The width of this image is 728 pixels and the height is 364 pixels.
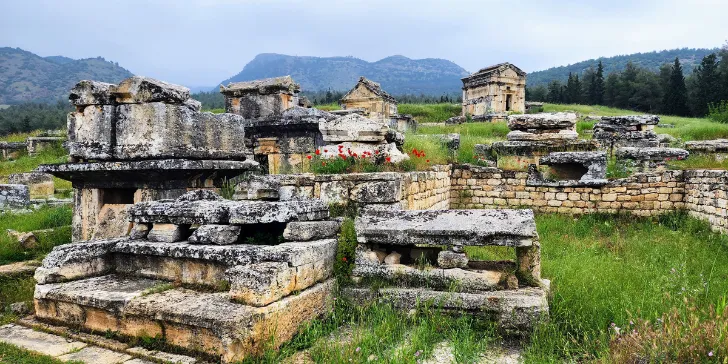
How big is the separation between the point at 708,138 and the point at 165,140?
18.3 meters

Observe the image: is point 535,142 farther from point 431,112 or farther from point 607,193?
point 431,112

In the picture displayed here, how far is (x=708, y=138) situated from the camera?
16359 millimetres

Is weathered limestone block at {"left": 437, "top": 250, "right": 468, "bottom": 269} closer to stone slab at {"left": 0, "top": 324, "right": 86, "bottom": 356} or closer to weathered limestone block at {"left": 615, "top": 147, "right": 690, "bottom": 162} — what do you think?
stone slab at {"left": 0, "top": 324, "right": 86, "bottom": 356}

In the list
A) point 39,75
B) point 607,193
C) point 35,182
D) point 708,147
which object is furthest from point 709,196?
point 39,75

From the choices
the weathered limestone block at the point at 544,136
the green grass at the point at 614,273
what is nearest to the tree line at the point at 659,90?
the weathered limestone block at the point at 544,136

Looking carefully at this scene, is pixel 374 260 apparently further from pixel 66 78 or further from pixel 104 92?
pixel 66 78

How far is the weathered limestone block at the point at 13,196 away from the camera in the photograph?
1138cm

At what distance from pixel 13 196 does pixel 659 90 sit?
4074 cm

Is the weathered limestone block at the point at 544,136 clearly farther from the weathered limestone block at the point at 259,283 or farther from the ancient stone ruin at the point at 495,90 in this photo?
the ancient stone ruin at the point at 495,90

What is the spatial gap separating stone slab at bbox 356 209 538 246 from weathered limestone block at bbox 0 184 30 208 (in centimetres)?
1107

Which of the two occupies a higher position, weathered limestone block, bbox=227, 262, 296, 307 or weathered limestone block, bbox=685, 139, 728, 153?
weathered limestone block, bbox=685, 139, 728, 153

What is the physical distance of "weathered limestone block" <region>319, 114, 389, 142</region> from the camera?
22.3ft

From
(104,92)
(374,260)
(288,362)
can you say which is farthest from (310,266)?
(104,92)

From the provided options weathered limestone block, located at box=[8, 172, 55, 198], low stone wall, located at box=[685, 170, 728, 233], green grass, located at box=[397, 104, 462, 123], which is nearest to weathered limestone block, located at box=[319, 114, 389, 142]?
low stone wall, located at box=[685, 170, 728, 233]
